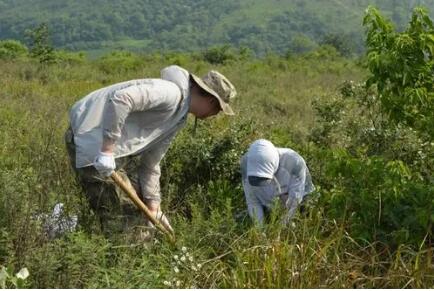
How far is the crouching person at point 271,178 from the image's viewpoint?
→ 16.8 feet

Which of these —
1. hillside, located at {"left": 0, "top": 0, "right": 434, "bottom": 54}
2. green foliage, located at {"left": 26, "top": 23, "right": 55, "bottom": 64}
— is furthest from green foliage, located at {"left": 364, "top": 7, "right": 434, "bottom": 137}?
hillside, located at {"left": 0, "top": 0, "right": 434, "bottom": 54}

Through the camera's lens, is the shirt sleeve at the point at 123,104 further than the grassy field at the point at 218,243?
Yes

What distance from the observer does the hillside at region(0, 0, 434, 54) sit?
107 meters

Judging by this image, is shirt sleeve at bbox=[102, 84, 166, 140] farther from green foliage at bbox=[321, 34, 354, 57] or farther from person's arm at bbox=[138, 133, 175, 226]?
green foliage at bbox=[321, 34, 354, 57]

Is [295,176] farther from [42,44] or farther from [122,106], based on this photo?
[42,44]

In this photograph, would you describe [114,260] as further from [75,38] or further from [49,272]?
[75,38]

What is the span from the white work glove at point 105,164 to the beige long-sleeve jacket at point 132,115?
115 millimetres

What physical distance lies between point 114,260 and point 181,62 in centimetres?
2359

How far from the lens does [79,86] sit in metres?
15.1

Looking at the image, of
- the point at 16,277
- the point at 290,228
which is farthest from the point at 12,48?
the point at 16,277

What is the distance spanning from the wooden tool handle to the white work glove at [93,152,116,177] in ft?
0.17

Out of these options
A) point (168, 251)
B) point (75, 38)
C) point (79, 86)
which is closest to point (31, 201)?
point (168, 251)

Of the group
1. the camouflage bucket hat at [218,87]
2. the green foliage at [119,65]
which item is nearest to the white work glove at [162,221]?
the camouflage bucket hat at [218,87]

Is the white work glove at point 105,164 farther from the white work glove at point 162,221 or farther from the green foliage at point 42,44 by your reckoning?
Result: the green foliage at point 42,44
